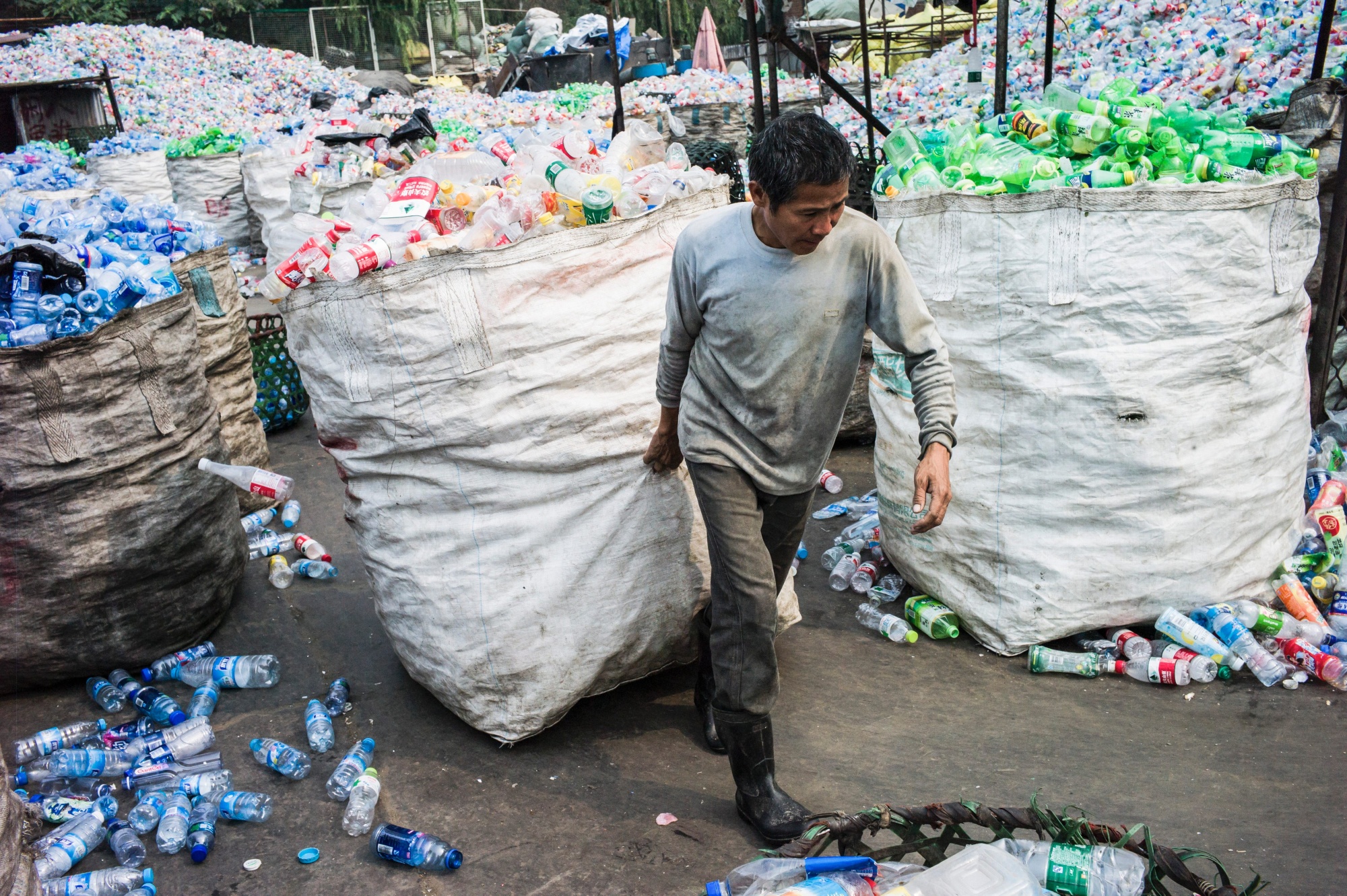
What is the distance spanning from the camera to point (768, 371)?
2.04m

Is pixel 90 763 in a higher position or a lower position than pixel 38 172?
lower

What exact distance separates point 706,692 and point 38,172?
768 cm

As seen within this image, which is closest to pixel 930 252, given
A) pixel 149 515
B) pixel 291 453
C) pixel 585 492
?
pixel 585 492

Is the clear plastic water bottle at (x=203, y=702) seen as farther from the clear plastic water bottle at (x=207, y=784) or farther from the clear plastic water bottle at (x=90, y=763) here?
the clear plastic water bottle at (x=207, y=784)

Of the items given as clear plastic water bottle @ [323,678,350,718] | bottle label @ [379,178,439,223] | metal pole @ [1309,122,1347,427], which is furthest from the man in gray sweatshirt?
metal pole @ [1309,122,1347,427]

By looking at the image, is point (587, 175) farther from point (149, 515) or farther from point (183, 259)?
point (183, 259)

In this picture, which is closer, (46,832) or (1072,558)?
(46,832)

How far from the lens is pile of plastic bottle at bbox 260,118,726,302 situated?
238 cm

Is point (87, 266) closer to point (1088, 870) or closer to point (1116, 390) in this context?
point (1116, 390)

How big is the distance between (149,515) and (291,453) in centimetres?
216

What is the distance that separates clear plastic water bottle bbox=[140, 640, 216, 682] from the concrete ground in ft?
0.23

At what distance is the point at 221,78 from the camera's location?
18.2 m

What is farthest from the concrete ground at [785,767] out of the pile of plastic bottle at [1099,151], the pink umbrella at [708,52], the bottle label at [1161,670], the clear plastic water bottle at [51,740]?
the pink umbrella at [708,52]

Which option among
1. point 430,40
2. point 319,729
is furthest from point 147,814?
point 430,40
